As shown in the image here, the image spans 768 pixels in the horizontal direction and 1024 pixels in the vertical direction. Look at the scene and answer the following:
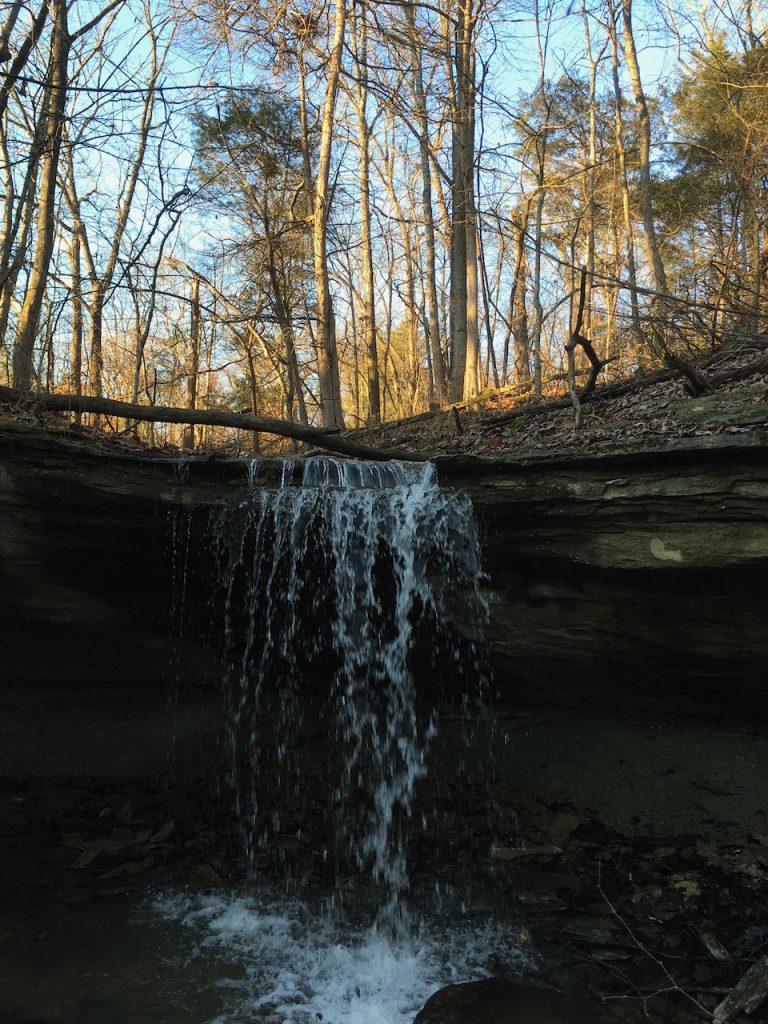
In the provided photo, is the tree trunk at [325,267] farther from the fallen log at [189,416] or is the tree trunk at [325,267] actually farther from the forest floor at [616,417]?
the fallen log at [189,416]

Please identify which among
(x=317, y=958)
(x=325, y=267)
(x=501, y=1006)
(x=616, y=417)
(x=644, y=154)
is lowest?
(x=317, y=958)

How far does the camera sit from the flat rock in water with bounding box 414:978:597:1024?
324cm

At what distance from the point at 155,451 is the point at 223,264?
797 cm

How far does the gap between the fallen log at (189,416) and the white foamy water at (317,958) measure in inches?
161

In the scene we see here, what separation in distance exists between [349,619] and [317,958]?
2483mm

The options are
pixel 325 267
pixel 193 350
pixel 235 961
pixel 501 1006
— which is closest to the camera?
pixel 501 1006

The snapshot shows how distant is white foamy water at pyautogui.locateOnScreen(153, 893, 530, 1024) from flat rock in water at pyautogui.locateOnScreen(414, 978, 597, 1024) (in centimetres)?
16

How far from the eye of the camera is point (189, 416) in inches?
262

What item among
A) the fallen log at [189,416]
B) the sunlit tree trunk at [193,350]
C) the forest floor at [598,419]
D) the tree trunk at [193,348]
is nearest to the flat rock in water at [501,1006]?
the forest floor at [598,419]

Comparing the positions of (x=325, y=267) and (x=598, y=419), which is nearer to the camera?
(x=598, y=419)

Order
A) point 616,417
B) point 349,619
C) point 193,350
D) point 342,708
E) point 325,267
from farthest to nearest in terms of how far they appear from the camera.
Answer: point 193,350, point 325,267, point 616,417, point 342,708, point 349,619

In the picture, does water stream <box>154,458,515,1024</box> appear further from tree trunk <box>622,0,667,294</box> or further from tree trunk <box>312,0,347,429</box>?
tree trunk <box>622,0,667,294</box>

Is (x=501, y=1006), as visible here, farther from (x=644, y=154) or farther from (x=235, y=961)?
(x=644, y=154)

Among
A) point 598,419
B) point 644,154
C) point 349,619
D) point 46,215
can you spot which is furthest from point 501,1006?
point 644,154
